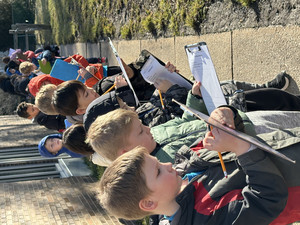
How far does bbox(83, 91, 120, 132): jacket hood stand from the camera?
373 cm

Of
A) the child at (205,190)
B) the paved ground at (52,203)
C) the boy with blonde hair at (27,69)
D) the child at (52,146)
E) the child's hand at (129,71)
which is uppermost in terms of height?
the child's hand at (129,71)

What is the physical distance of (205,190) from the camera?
2.45 m

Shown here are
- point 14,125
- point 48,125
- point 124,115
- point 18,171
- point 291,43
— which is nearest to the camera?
point 124,115

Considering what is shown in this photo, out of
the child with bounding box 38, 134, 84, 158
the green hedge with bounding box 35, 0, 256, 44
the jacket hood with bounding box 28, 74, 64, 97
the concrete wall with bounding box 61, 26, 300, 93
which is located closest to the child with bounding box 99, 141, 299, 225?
the concrete wall with bounding box 61, 26, 300, 93

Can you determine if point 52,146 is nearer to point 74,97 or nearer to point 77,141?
point 74,97

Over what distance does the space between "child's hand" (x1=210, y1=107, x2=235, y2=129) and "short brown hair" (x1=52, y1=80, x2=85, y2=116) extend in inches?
92.3

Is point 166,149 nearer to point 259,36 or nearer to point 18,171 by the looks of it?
point 259,36

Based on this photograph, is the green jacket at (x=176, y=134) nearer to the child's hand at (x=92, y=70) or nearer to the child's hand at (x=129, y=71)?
the child's hand at (x=129, y=71)

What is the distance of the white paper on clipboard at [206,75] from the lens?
2787 mm

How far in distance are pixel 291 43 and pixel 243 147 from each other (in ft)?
9.07

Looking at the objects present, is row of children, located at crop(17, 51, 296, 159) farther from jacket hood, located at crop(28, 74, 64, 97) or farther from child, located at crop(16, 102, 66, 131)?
child, located at crop(16, 102, 66, 131)

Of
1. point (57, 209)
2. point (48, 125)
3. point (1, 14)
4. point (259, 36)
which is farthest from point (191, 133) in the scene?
point (1, 14)

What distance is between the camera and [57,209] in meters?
7.61

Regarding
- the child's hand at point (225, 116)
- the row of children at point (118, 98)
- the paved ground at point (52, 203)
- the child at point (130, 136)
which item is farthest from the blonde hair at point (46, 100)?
the child's hand at point (225, 116)
